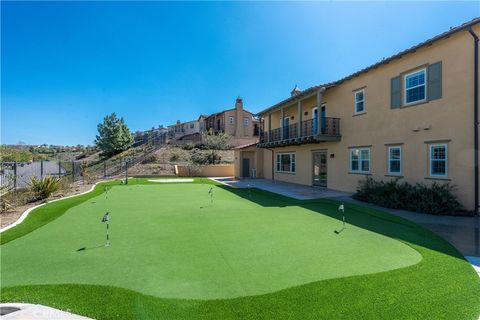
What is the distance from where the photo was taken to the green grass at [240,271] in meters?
3.60

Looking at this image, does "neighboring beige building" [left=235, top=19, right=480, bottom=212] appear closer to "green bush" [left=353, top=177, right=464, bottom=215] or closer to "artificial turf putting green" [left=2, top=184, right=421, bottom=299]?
"green bush" [left=353, top=177, right=464, bottom=215]

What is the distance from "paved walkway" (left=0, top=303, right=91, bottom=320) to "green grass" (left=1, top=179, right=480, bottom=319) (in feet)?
0.37

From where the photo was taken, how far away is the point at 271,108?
75.3 ft

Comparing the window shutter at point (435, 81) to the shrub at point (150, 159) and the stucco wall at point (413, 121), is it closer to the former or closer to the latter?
the stucco wall at point (413, 121)

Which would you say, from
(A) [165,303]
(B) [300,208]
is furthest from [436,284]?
(B) [300,208]

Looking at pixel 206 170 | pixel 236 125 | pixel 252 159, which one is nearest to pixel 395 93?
pixel 252 159

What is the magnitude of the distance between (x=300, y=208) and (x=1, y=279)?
936 centimetres

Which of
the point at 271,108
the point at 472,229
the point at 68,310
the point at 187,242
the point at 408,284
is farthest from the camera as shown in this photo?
the point at 271,108

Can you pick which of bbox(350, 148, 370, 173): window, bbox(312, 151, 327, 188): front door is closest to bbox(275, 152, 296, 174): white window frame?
bbox(312, 151, 327, 188): front door

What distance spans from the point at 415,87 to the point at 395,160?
3.45 m

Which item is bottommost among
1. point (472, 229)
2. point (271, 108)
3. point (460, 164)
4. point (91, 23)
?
point (472, 229)

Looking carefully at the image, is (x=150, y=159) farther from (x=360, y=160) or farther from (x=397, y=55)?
(x=397, y=55)

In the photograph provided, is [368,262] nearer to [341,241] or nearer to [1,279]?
[341,241]

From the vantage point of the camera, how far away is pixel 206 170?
31.1 metres
